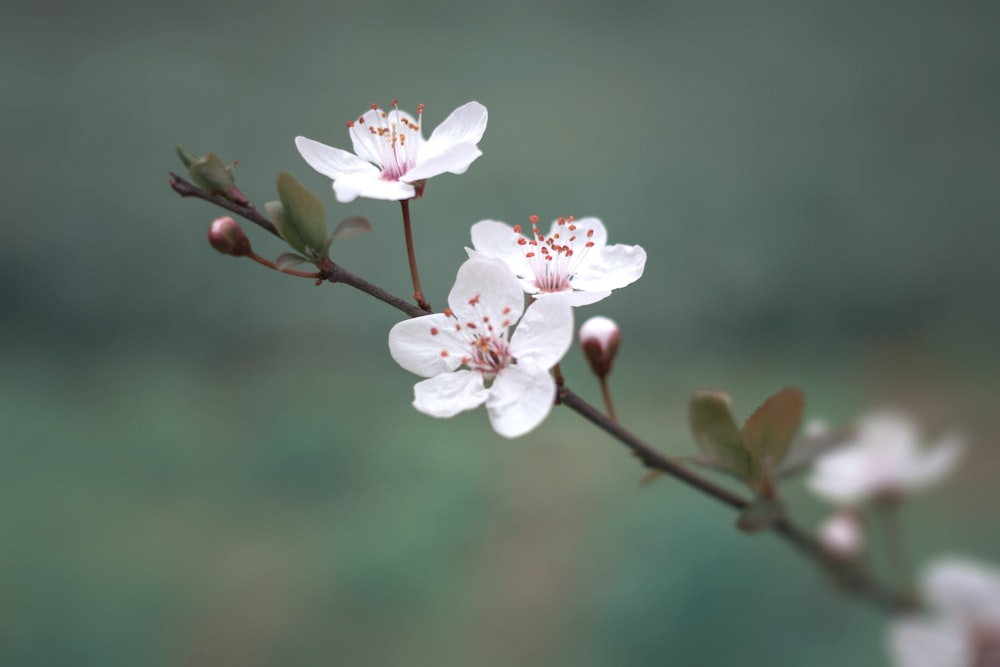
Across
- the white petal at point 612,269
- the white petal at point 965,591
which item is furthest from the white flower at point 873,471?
the white petal at point 612,269

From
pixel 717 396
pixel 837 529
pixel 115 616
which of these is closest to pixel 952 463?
pixel 837 529

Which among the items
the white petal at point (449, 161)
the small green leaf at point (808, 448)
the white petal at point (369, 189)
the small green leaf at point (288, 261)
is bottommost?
the small green leaf at point (808, 448)

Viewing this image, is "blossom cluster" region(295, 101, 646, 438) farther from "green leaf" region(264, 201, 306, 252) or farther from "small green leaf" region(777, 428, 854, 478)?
"small green leaf" region(777, 428, 854, 478)

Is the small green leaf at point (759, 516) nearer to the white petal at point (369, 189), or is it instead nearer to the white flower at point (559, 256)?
the white flower at point (559, 256)

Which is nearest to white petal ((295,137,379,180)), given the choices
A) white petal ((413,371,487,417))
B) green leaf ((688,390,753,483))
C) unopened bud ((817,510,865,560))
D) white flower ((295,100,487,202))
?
white flower ((295,100,487,202))

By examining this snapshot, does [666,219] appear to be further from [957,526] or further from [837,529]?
[837,529]

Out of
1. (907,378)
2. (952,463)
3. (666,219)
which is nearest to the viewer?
(952,463)

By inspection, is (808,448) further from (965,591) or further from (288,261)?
(288,261)

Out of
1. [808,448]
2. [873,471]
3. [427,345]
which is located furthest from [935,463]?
[427,345]
